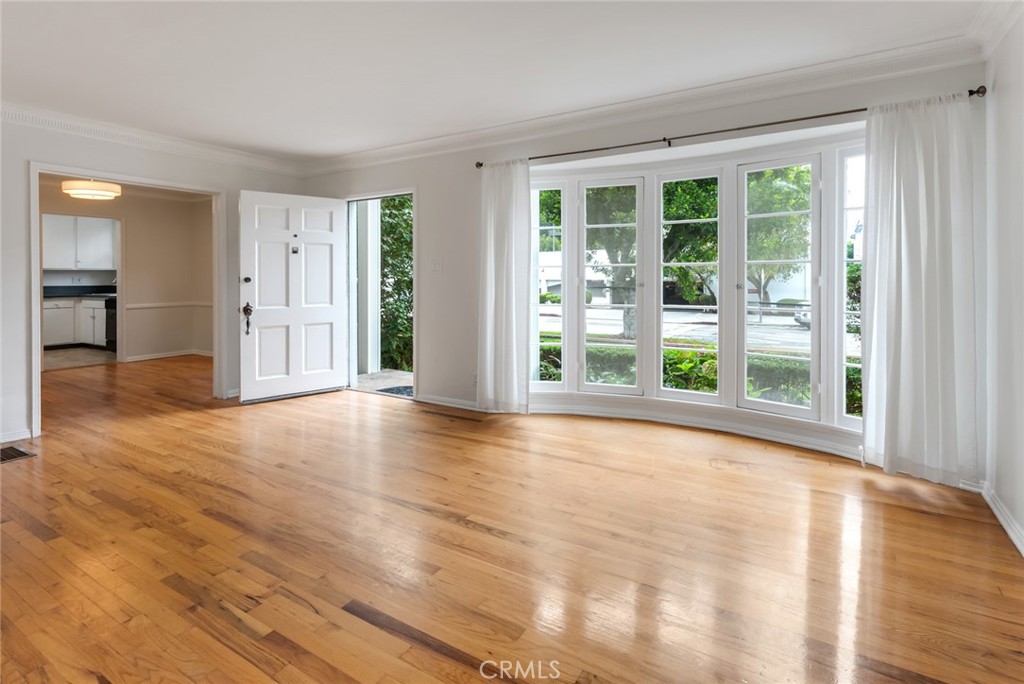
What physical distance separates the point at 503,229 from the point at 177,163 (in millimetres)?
3240

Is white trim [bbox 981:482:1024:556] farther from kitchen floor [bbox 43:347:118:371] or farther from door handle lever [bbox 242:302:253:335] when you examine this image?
kitchen floor [bbox 43:347:118:371]

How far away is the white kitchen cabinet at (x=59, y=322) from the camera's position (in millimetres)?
9422

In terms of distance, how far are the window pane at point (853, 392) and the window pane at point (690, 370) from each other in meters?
0.96

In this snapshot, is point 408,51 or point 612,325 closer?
point 408,51

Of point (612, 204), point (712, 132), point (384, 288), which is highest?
point (712, 132)

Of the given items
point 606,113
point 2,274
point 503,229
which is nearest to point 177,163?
point 2,274

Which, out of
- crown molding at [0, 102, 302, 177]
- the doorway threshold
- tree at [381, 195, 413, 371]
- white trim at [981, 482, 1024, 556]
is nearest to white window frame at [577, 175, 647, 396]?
the doorway threshold

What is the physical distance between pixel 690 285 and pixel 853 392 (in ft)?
4.70

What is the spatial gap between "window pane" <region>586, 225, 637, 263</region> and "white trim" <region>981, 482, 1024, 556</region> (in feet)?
9.27

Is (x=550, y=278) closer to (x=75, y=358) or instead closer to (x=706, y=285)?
(x=706, y=285)

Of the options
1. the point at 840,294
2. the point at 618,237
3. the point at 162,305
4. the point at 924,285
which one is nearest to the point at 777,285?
the point at 840,294

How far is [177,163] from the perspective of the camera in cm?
529

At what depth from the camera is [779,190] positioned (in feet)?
13.7

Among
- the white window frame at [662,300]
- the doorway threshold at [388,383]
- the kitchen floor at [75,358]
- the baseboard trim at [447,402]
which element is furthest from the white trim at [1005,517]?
the kitchen floor at [75,358]
